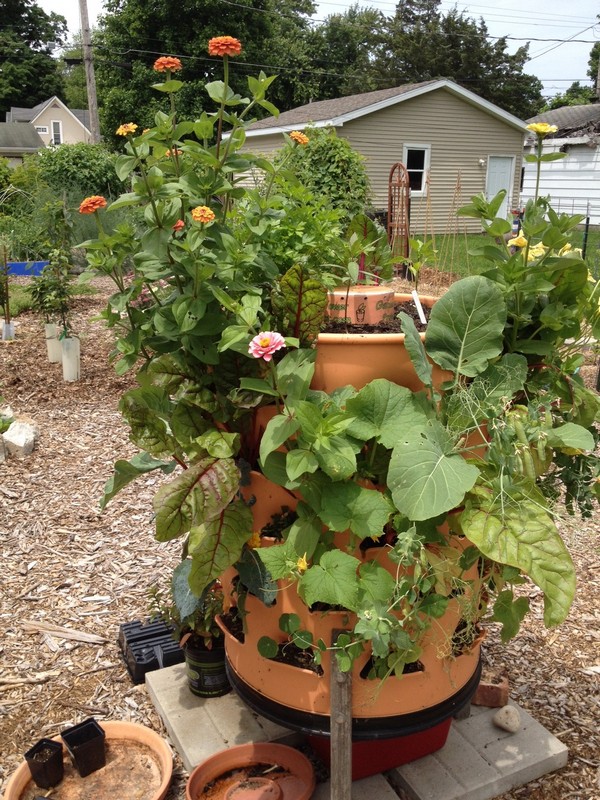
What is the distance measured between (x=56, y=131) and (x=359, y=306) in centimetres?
4367

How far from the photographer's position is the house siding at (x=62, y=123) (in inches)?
1527

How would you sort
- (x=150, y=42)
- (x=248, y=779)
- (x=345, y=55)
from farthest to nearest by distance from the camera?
1. (x=345, y=55)
2. (x=150, y=42)
3. (x=248, y=779)

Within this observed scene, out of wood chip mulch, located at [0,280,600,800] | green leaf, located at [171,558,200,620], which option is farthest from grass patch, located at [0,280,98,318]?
green leaf, located at [171,558,200,620]

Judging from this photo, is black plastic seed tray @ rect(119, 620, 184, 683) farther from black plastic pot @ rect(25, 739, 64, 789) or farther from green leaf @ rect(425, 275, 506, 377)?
green leaf @ rect(425, 275, 506, 377)

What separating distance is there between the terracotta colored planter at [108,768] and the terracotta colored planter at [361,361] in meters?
1.08

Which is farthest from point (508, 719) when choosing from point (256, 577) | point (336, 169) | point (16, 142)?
point (16, 142)

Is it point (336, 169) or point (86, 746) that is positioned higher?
point (336, 169)

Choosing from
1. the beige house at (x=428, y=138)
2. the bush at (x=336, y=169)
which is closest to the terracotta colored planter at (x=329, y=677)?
the bush at (x=336, y=169)

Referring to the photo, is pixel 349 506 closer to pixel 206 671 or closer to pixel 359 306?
pixel 359 306

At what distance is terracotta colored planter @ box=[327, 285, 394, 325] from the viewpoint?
1.66 meters

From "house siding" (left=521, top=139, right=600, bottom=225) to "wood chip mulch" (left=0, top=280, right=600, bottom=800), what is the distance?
18.7 meters

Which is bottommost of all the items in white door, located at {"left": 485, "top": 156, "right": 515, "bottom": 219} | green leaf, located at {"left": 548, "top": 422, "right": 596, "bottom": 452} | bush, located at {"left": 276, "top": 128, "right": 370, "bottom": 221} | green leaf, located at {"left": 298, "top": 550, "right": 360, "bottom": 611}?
green leaf, located at {"left": 298, "top": 550, "right": 360, "bottom": 611}

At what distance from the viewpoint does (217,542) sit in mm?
1422

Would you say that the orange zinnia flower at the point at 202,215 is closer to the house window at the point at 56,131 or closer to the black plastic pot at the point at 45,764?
the black plastic pot at the point at 45,764
